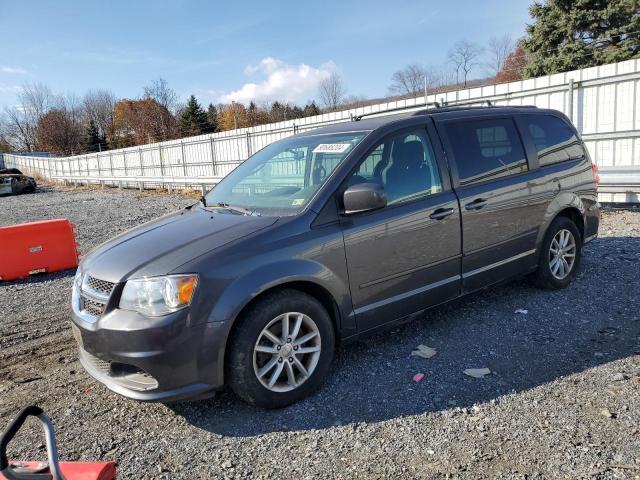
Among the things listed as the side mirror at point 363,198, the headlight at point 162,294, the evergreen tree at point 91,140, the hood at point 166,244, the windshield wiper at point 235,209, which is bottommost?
the headlight at point 162,294

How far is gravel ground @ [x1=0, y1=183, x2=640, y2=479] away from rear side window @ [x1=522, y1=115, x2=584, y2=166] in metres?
1.48

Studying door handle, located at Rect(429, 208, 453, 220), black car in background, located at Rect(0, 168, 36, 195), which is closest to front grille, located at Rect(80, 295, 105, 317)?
door handle, located at Rect(429, 208, 453, 220)

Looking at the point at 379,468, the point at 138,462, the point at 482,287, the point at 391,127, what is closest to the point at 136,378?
the point at 138,462

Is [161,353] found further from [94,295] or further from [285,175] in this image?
[285,175]

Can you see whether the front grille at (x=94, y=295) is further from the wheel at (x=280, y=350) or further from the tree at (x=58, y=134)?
the tree at (x=58, y=134)

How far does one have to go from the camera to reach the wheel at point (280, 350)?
2986 millimetres

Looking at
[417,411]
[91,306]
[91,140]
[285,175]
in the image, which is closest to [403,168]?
[285,175]

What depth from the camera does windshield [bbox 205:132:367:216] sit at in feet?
11.8

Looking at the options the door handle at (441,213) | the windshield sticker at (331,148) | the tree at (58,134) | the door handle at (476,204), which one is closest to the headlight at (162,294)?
the windshield sticker at (331,148)

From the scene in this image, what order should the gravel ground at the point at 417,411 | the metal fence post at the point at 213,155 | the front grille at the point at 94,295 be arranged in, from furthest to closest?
1. the metal fence post at the point at 213,155
2. the front grille at the point at 94,295
3. the gravel ground at the point at 417,411

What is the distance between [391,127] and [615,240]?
4.72 m

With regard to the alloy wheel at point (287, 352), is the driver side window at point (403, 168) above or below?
above

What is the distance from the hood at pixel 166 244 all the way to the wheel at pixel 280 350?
0.51 meters

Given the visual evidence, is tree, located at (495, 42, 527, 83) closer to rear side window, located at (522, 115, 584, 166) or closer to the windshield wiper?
rear side window, located at (522, 115, 584, 166)
